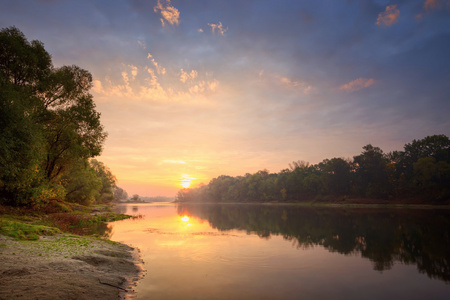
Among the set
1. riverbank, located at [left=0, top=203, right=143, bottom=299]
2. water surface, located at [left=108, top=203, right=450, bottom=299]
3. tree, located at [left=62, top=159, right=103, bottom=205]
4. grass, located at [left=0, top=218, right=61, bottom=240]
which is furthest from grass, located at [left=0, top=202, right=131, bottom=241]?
tree, located at [left=62, top=159, right=103, bottom=205]

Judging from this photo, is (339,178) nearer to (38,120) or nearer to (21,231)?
(38,120)

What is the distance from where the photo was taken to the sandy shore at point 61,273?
28.8 ft

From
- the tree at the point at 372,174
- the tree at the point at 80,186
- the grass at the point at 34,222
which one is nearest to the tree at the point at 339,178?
the tree at the point at 372,174

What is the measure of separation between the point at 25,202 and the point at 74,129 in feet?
36.7

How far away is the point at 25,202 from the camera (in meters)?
31.6

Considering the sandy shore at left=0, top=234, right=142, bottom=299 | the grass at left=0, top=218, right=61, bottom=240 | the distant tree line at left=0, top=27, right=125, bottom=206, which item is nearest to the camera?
the sandy shore at left=0, top=234, right=142, bottom=299

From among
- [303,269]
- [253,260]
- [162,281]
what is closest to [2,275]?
[162,281]

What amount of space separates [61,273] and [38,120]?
28.0 metres

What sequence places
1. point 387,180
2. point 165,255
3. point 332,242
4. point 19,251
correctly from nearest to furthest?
point 19,251
point 165,255
point 332,242
point 387,180

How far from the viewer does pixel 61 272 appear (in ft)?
36.7

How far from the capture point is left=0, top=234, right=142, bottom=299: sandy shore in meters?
8.79

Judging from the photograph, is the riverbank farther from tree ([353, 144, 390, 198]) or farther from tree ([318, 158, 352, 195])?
tree ([318, 158, 352, 195])

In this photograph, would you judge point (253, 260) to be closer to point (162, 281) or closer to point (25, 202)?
point (162, 281)

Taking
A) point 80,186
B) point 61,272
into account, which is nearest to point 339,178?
point 80,186
